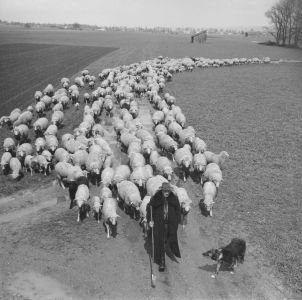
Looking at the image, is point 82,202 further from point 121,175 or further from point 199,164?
point 199,164

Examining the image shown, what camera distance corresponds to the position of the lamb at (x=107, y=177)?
43.3 feet

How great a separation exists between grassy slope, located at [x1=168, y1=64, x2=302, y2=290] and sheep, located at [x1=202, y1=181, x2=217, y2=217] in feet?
1.17

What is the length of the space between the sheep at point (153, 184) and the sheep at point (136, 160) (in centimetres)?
155

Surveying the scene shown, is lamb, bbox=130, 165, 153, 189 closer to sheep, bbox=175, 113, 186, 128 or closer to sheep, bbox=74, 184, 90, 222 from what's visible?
sheep, bbox=74, 184, 90, 222

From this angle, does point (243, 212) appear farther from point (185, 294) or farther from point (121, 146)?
point (121, 146)

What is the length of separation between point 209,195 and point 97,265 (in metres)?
4.64

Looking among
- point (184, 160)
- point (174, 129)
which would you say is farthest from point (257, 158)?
point (174, 129)

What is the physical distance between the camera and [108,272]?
9438 millimetres

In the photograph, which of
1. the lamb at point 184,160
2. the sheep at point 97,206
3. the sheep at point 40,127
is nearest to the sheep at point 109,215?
the sheep at point 97,206

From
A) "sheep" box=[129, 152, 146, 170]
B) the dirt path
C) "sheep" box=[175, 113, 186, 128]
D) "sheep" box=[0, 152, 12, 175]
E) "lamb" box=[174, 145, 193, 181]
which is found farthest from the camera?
"sheep" box=[175, 113, 186, 128]

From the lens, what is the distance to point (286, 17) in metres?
108

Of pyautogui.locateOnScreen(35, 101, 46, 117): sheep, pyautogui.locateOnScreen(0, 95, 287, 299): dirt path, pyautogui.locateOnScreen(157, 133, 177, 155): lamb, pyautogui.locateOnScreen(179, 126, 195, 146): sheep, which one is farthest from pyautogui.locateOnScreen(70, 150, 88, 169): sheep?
pyautogui.locateOnScreen(35, 101, 46, 117): sheep

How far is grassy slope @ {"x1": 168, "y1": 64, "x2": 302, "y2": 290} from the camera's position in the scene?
1098 centimetres

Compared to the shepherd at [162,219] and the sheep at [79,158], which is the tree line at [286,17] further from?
the shepherd at [162,219]
